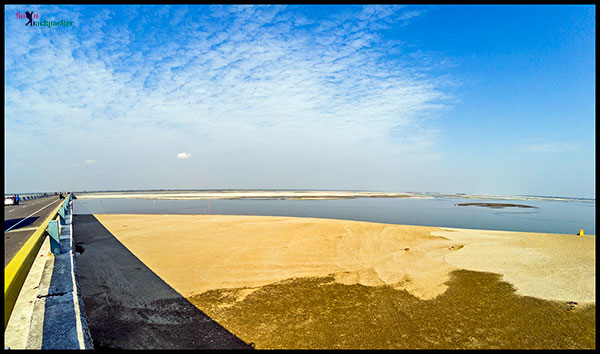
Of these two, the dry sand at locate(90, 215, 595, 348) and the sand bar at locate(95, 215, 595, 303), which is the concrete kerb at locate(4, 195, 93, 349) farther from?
the sand bar at locate(95, 215, 595, 303)

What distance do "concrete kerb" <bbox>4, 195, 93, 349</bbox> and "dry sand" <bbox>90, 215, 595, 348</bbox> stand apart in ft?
9.20

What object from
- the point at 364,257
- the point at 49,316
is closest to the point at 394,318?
the point at 364,257

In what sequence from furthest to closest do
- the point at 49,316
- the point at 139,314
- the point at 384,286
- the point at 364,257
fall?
the point at 364,257, the point at 384,286, the point at 139,314, the point at 49,316

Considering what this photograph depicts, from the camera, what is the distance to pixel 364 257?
11.9 metres

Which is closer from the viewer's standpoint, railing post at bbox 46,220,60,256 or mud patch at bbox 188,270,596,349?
mud patch at bbox 188,270,596,349

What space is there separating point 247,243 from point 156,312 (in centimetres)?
760

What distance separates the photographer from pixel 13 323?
4250 mm

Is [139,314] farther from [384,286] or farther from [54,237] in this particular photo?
[384,286]

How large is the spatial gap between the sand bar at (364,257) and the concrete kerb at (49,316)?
305 cm

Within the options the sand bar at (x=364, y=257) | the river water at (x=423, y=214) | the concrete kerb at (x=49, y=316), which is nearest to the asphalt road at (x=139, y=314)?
the sand bar at (x=364, y=257)

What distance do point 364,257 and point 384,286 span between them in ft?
10.7

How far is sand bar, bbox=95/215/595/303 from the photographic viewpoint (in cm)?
894

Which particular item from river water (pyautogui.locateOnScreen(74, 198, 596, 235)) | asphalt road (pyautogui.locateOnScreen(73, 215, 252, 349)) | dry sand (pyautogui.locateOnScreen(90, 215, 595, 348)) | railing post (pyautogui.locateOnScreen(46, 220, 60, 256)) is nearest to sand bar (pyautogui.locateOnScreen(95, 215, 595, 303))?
dry sand (pyautogui.locateOnScreen(90, 215, 595, 348))

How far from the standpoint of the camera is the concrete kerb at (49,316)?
379cm
